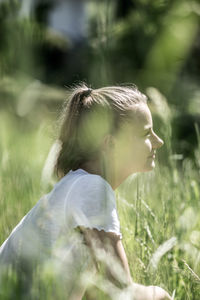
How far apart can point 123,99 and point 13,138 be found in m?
0.71

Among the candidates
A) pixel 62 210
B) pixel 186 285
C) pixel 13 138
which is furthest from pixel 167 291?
pixel 13 138

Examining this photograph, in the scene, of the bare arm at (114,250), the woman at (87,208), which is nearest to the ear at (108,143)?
the woman at (87,208)

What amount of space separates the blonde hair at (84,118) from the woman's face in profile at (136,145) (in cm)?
3

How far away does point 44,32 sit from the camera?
0.34 metres

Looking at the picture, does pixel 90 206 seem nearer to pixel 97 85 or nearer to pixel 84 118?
pixel 84 118

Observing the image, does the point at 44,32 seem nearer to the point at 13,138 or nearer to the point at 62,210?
the point at 13,138

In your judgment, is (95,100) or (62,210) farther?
(95,100)

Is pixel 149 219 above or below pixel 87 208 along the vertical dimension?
below

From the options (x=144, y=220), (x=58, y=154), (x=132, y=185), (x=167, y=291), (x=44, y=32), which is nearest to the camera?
(x=44, y=32)

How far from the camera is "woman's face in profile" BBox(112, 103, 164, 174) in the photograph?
122 centimetres

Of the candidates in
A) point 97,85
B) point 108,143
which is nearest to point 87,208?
point 108,143

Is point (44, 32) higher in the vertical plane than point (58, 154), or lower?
higher

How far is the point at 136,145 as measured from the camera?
122 centimetres

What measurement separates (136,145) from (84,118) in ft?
0.60
